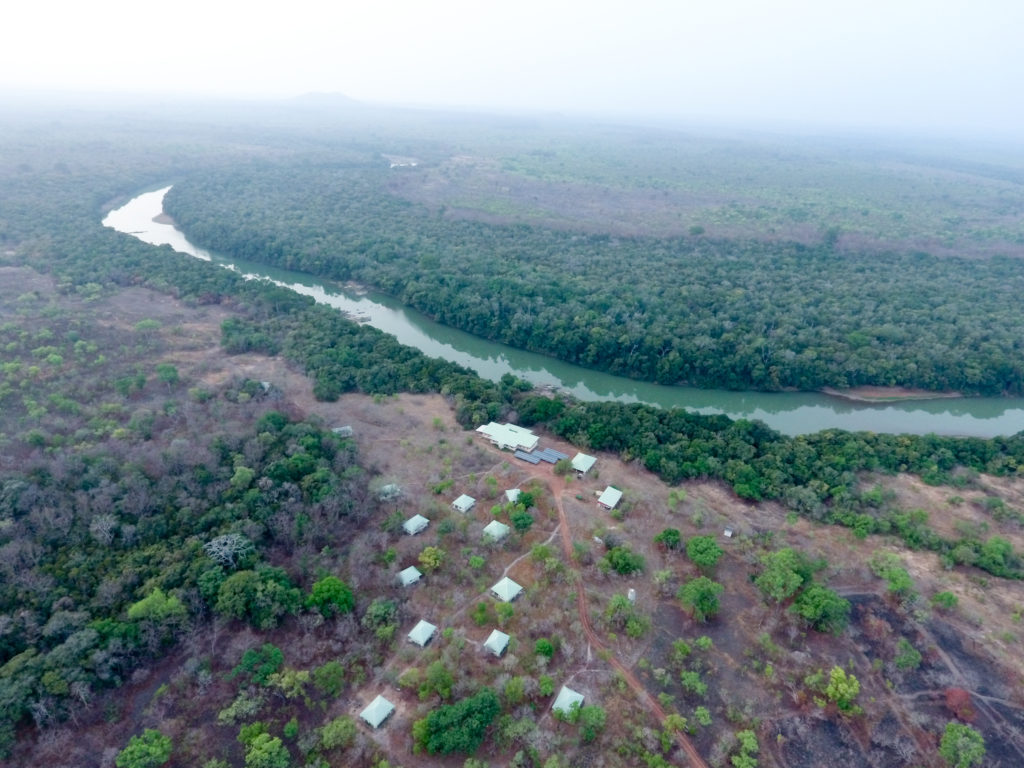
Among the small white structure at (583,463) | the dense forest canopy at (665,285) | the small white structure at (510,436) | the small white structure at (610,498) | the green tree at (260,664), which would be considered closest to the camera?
the green tree at (260,664)

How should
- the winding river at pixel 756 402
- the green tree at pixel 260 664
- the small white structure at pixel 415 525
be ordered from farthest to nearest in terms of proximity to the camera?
the winding river at pixel 756 402, the small white structure at pixel 415 525, the green tree at pixel 260 664

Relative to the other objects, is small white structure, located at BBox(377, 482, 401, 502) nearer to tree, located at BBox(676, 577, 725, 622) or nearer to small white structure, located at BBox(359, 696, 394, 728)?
small white structure, located at BBox(359, 696, 394, 728)

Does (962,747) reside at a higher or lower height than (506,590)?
higher

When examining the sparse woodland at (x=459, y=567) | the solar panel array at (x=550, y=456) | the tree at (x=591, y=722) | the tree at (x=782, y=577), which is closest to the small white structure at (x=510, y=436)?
the solar panel array at (x=550, y=456)

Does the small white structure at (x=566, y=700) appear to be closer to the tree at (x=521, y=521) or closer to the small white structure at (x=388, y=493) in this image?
the tree at (x=521, y=521)

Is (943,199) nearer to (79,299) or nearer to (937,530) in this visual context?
(937,530)

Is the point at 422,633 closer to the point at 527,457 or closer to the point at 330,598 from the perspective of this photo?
the point at 330,598

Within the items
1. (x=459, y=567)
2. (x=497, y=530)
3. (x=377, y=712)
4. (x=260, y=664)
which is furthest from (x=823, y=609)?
(x=260, y=664)
